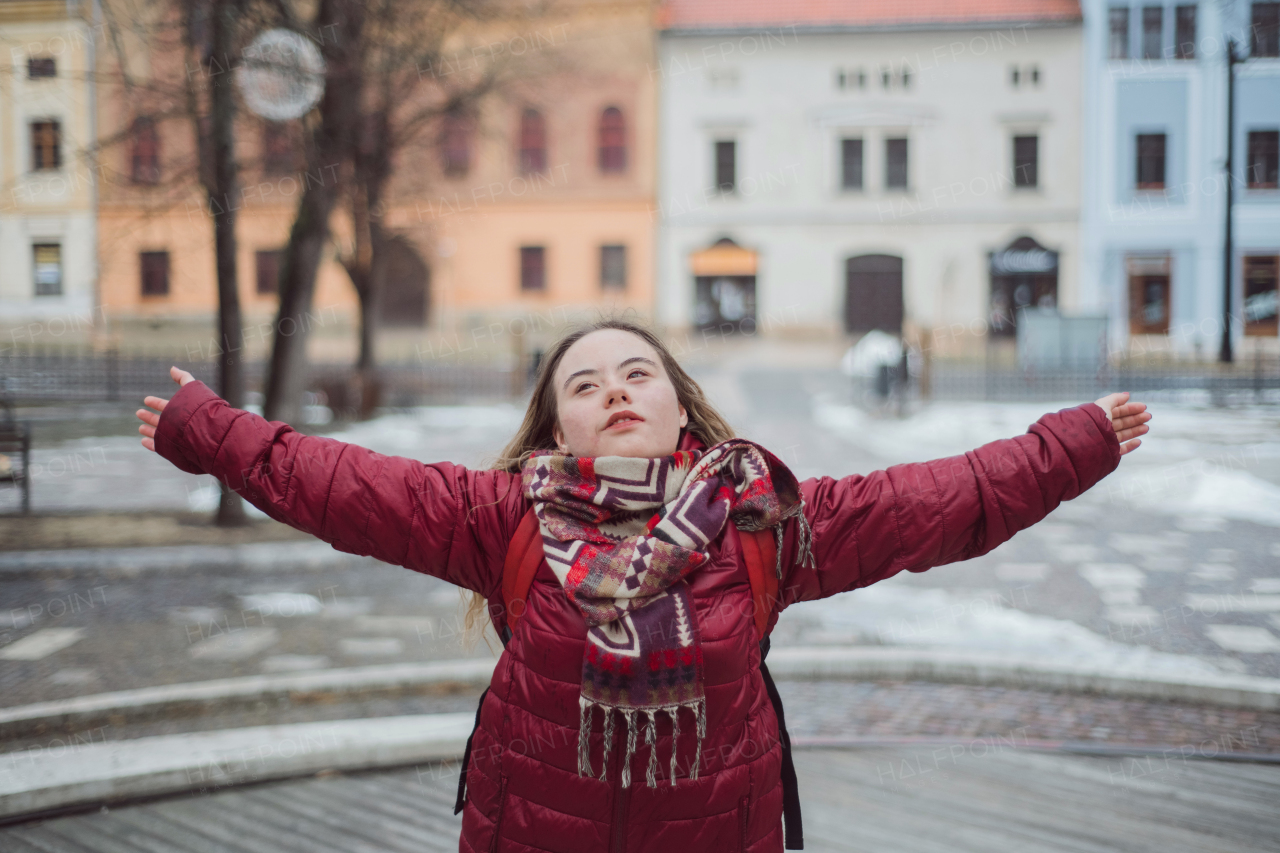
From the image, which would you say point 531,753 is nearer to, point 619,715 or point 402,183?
point 619,715

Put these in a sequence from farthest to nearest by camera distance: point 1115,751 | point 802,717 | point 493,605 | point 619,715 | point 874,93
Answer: point 874,93 → point 802,717 → point 1115,751 → point 493,605 → point 619,715

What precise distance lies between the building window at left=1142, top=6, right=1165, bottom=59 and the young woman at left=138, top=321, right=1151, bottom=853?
2919cm

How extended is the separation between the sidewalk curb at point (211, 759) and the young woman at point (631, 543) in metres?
2.32

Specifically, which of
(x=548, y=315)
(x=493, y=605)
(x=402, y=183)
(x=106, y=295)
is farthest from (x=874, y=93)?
(x=493, y=605)

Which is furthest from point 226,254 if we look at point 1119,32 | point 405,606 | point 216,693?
point 1119,32

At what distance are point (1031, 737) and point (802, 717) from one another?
3.27ft

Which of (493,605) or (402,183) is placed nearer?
(493,605)

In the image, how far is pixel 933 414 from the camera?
17.5 m

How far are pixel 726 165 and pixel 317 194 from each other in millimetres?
24029

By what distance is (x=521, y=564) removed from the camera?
2125 mm

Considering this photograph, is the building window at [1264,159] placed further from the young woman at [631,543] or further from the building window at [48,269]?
the building window at [48,269]

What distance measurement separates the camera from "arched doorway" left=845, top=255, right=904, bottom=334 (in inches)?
1302

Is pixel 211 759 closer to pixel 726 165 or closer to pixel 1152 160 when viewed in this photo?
pixel 1152 160

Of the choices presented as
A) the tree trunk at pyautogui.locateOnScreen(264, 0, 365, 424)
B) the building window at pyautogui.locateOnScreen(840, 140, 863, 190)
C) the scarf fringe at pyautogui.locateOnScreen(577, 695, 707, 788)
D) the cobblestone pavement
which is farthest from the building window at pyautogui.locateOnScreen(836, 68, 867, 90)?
the scarf fringe at pyautogui.locateOnScreen(577, 695, 707, 788)
